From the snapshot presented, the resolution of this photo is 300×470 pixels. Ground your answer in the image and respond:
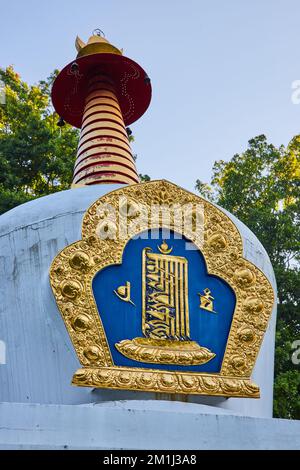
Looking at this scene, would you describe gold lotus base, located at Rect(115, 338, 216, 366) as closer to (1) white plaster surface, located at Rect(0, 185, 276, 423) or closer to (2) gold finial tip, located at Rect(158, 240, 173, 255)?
(1) white plaster surface, located at Rect(0, 185, 276, 423)

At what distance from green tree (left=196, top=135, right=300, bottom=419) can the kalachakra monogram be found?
6.88 metres

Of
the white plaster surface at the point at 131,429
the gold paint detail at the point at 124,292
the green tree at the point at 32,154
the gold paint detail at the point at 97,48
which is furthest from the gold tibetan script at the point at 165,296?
the green tree at the point at 32,154

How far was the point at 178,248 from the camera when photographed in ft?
20.2

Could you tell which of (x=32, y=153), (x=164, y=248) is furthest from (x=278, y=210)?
(x=164, y=248)

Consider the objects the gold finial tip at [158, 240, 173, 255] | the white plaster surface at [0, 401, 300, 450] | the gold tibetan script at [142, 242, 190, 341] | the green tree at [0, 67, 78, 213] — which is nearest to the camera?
the white plaster surface at [0, 401, 300, 450]

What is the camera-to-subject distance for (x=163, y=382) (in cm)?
535

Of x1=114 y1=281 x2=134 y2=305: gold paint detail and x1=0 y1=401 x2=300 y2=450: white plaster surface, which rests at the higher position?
x1=114 y1=281 x2=134 y2=305: gold paint detail

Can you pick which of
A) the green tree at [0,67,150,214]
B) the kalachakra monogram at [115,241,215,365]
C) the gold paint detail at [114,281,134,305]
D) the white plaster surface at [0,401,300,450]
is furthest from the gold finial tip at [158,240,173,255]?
the green tree at [0,67,150,214]

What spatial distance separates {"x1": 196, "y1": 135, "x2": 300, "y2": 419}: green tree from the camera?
41.7 ft

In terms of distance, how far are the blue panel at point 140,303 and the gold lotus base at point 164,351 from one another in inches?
1.6

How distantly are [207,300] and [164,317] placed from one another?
1.63 feet

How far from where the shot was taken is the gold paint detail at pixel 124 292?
5727mm

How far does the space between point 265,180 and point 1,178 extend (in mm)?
6941
